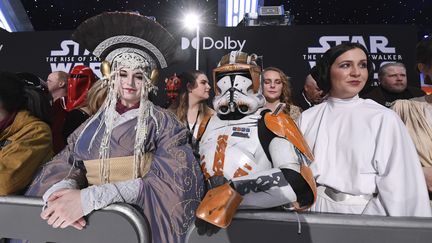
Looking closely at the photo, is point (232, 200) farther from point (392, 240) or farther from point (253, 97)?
point (253, 97)

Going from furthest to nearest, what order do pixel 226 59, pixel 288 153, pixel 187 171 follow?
pixel 226 59 < pixel 187 171 < pixel 288 153

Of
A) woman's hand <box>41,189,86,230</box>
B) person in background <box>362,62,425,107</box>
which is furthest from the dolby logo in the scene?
woman's hand <box>41,189,86,230</box>

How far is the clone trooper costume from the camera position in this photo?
1.24 meters

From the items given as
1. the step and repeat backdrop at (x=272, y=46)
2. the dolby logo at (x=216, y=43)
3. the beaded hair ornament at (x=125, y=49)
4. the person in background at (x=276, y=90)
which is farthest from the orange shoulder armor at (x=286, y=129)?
the dolby logo at (x=216, y=43)

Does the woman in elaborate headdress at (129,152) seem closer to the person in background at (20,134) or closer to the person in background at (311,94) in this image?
the person in background at (20,134)

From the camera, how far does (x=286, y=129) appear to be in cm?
142

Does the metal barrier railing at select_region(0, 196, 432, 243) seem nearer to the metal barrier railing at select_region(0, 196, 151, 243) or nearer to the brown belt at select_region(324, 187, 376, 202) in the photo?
the metal barrier railing at select_region(0, 196, 151, 243)

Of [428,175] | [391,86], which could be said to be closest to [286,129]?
[428,175]

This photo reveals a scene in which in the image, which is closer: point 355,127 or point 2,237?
point 2,237

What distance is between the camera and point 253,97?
161cm

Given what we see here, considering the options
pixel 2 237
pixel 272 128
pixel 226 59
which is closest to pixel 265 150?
pixel 272 128

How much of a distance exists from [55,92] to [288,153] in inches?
101

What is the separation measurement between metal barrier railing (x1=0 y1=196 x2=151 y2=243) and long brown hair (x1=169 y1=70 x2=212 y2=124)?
1.95 metres

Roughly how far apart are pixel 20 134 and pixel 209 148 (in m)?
0.91
